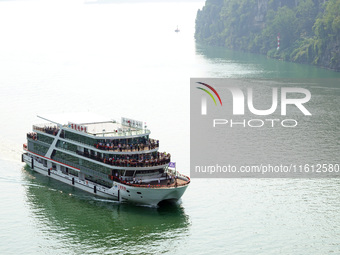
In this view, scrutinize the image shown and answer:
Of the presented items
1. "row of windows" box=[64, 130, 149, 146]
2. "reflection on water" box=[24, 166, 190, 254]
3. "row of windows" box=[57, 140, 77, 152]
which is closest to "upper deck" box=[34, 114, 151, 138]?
"row of windows" box=[64, 130, 149, 146]

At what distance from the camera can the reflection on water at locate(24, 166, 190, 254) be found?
65.5 m

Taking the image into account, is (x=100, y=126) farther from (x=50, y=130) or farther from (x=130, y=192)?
(x=130, y=192)

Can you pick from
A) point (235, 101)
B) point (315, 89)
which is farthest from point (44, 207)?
point (315, 89)

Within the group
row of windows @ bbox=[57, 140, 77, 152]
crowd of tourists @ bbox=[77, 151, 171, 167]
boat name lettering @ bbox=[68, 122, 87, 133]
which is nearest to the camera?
crowd of tourists @ bbox=[77, 151, 171, 167]

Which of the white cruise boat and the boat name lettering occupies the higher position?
the boat name lettering

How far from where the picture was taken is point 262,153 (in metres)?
94.1

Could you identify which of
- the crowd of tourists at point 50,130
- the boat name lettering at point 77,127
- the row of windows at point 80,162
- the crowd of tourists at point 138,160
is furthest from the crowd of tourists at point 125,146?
the crowd of tourists at point 50,130

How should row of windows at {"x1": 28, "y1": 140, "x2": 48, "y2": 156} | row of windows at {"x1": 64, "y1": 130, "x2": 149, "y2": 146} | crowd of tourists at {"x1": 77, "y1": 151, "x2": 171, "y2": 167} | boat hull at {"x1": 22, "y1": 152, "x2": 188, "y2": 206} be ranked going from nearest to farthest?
boat hull at {"x1": 22, "y1": 152, "x2": 188, "y2": 206}
crowd of tourists at {"x1": 77, "y1": 151, "x2": 171, "y2": 167}
row of windows at {"x1": 64, "y1": 130, "x2": 149, "y2": 146}
row of windows at {"x1": 28, "y1": 140, "x2": 48, "y2": 156}

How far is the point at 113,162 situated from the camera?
7556 cm

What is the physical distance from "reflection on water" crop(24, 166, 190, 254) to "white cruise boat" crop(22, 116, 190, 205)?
4.49 ft

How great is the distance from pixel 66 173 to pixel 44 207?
8550 millimetres

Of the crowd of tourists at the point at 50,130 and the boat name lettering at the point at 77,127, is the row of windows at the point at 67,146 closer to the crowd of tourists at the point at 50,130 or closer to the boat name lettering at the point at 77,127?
the crowd of tourists at the point at 50,130

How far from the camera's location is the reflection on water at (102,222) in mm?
65500

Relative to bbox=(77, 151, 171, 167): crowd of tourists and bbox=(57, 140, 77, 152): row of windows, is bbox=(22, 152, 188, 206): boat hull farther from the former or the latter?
bbox=(57, 140, 77, 152): row of windows
